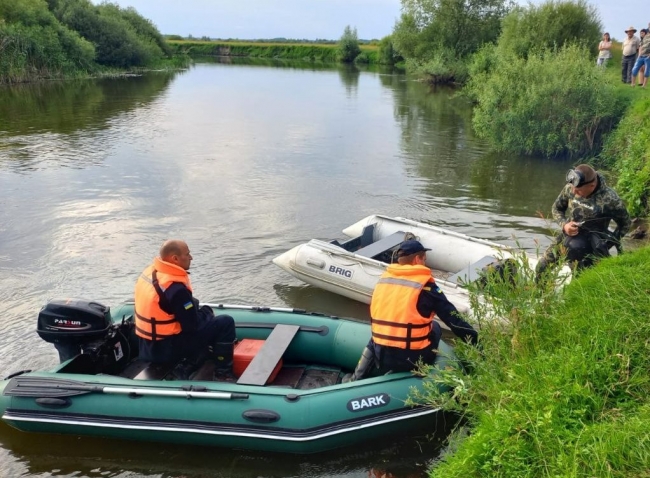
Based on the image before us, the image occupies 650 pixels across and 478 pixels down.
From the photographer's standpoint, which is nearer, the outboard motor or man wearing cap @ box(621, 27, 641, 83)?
the outboard motor

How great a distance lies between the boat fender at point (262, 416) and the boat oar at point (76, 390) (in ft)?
0.45

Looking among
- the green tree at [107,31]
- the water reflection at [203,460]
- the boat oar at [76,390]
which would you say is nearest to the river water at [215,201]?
the water reflection at [203,460]

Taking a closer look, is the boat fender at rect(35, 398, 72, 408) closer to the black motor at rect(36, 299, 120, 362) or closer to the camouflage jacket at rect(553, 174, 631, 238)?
the black motor at rect(36, 299, 120, 362)

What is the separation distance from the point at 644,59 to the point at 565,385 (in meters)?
12.7

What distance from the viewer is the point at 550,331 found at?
11.7 ft

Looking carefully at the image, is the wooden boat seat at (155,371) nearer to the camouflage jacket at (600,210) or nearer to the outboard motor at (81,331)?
the outboard motor at (81,331)

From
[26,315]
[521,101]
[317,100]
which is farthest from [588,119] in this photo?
[317,100]

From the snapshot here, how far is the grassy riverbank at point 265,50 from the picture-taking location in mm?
59906

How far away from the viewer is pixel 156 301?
4207mm

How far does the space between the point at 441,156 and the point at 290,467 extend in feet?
36.3

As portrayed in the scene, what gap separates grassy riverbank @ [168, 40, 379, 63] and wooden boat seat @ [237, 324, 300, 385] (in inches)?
2214

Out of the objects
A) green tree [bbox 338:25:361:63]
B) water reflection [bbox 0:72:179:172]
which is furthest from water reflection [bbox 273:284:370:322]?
green tree [bbox 338:25:361:63]

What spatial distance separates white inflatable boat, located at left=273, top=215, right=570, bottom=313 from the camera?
619 cm

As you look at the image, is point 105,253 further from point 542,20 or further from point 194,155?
point 542,20
